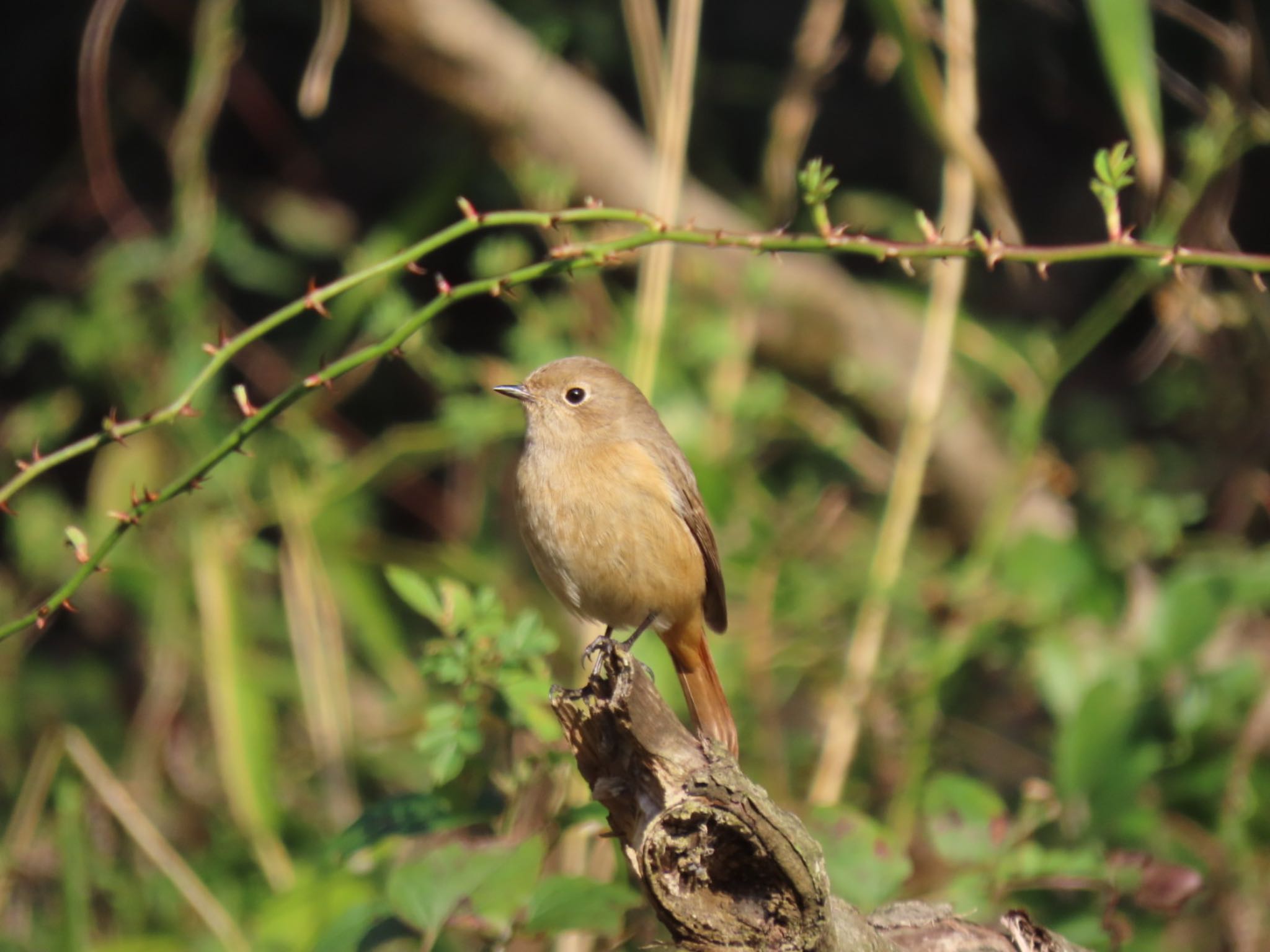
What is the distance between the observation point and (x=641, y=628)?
3697 mm

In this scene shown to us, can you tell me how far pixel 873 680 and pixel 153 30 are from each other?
392 centimetres

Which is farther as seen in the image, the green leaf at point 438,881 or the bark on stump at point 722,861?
the green leaf at point 438,881

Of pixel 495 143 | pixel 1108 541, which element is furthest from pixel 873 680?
pixel 495 143

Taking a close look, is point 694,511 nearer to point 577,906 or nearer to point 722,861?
point 577,906

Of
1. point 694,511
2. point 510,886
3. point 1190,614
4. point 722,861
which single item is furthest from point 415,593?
point 1190,614

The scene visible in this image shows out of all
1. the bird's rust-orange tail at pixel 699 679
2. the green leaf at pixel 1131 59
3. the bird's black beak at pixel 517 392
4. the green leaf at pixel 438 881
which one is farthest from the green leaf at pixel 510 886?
the green leaf at pixel 1131 59

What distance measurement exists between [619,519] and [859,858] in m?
1.09

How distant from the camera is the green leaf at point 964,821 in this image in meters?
3.08

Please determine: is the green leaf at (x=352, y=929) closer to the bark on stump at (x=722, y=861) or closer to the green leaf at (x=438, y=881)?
the green leaf at (x=438, y=881)

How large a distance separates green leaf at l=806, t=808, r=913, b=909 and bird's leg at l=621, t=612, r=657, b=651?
2.98ft

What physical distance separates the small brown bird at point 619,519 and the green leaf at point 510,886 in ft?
3.26

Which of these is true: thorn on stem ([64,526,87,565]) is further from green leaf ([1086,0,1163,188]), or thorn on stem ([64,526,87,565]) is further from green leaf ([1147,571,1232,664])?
green leaf ([1147,571,1232,664])

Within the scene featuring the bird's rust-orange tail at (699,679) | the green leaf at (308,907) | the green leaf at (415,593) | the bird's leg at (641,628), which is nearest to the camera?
the green leaf at (415,593)

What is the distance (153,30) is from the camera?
5.80m
